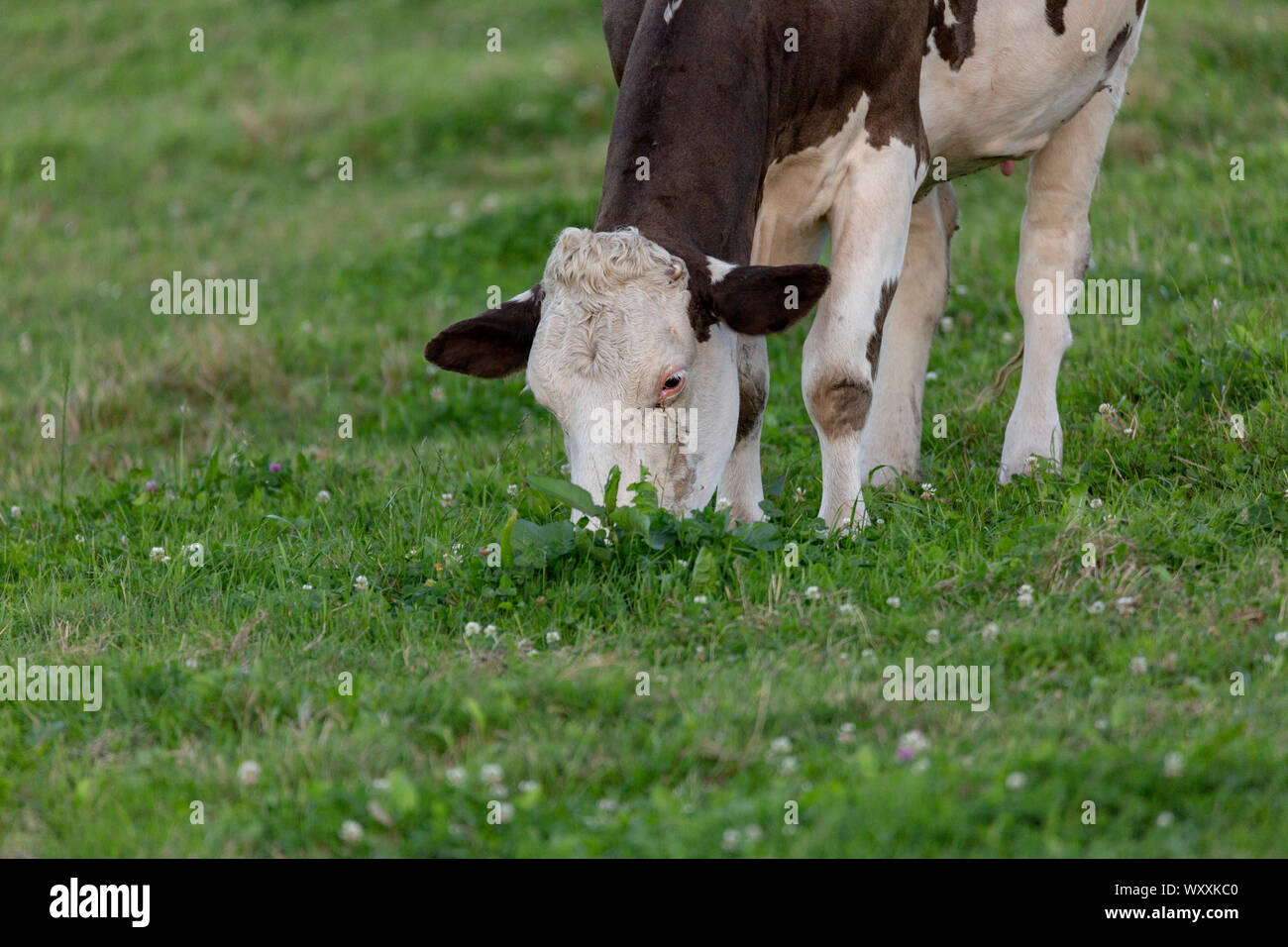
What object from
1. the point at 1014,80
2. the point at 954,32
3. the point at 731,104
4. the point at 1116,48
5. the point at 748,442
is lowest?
the point at 748,442

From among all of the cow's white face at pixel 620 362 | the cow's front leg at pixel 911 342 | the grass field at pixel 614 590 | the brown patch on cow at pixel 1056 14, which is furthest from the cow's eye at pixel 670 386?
the brown patch on cow at pixel 1056 14

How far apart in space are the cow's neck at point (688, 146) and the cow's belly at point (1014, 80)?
118cm

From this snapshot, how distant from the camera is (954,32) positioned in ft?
21.0

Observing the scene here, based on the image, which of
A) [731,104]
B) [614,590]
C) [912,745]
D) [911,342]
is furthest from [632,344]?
[911,342]

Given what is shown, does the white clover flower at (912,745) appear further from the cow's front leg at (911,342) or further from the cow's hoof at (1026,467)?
the cow's front leg at (911,342)

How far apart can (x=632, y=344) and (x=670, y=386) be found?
20cm

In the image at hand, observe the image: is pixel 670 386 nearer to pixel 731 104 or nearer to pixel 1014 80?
pixel 731 104

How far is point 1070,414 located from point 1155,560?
2135mm

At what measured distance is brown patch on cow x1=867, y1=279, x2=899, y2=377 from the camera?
607 cm

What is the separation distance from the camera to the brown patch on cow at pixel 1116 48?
23.3 feet

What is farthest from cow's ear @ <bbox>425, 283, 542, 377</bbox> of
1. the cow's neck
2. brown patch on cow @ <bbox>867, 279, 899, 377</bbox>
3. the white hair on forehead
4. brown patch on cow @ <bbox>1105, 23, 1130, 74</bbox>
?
brown patch on cow @ <bbox>1105, 23, 1130, 74</bbox>

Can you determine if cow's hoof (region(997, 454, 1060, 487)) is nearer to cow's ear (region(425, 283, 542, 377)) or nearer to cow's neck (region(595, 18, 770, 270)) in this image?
cow's neck (region(595, 18, 770, 270))

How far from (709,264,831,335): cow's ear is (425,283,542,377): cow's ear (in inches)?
25.2
